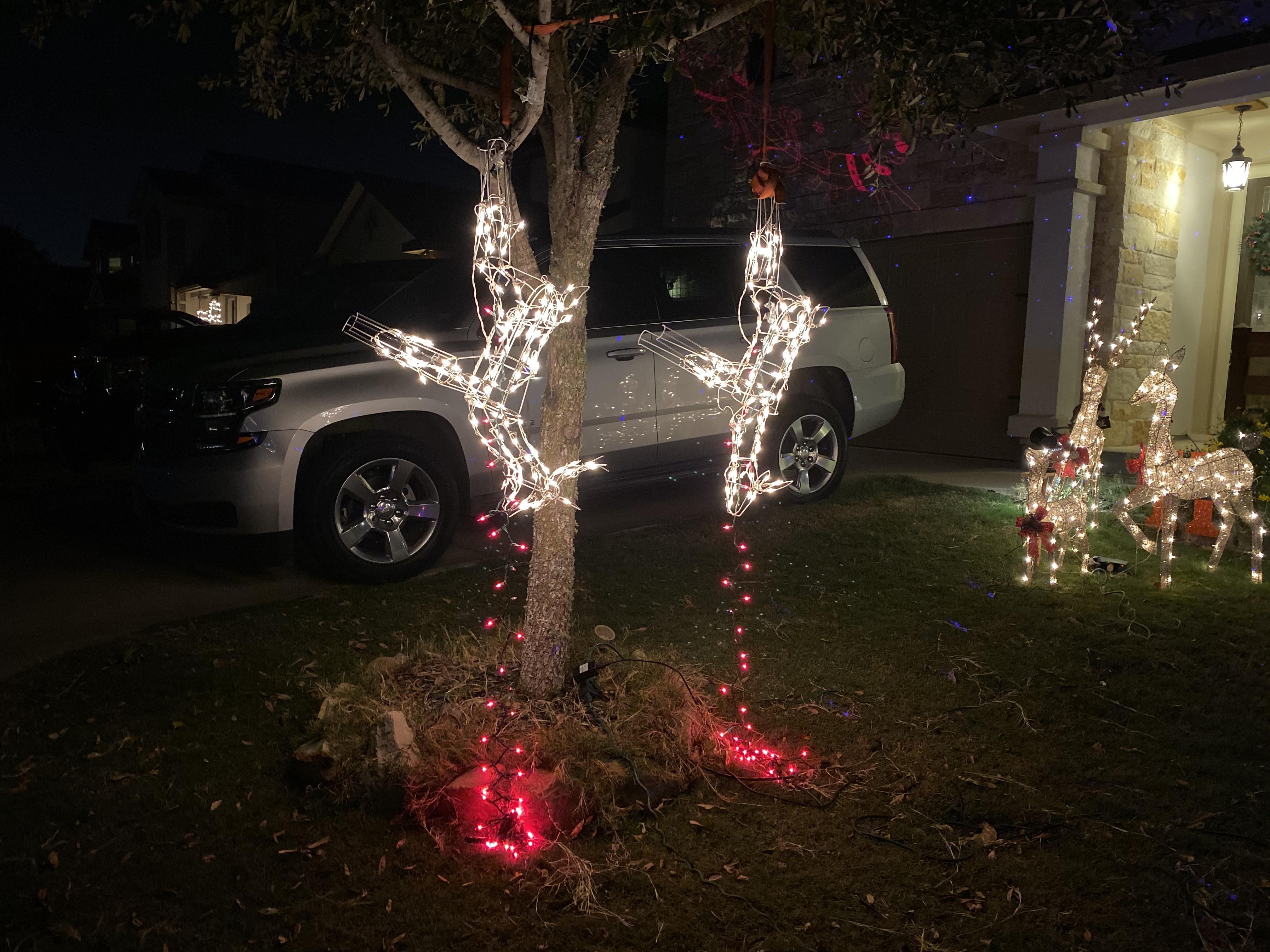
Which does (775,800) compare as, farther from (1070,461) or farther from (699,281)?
(699,281)

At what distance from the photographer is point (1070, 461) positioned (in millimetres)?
5266

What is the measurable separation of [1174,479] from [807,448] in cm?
270

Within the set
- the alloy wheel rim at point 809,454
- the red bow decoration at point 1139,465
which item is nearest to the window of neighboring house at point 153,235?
the alloy wheel rim at point 809,454

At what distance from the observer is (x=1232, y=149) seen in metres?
9.15

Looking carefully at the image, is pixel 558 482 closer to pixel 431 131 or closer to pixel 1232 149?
pixel 431 131

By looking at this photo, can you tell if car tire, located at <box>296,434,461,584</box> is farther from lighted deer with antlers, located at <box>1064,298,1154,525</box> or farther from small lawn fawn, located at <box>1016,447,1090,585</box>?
lighted deer with antlers, located at <box>1064,298,1154,525</box>

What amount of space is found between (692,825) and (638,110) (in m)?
15.5

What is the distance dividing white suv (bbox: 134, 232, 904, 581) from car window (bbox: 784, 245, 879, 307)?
0.02 meters

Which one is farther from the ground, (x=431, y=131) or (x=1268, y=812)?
(x=431, y=131)

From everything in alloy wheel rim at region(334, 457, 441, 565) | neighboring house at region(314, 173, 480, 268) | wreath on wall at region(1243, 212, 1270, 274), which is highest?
neighboring house at region(314, 173, 480, 268)

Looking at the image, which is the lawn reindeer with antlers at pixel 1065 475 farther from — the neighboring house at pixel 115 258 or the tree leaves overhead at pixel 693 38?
the neighboring house at pixel 115 258

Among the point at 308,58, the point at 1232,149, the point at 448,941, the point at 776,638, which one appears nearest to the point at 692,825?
the point at 448,941

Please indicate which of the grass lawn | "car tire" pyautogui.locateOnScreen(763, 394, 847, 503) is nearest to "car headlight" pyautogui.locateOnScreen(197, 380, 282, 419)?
the grass lawn

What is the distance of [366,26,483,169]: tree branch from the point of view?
127 inches
